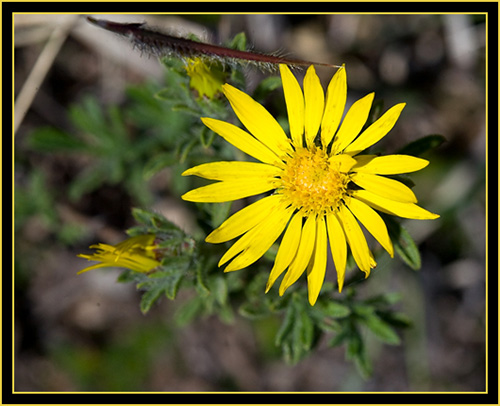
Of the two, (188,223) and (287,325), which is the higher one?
(188,223)

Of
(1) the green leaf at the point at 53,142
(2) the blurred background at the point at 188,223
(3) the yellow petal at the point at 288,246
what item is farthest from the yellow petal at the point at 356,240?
(1) the green leaf at the point at 53,142

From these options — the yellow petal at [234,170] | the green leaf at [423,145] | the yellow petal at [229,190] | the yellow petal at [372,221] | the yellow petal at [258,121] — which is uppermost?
the yellow petal at [258,121]

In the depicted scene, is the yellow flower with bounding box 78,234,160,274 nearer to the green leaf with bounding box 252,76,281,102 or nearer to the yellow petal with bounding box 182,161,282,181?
the yellow petal with bounding box 182,161,282,181

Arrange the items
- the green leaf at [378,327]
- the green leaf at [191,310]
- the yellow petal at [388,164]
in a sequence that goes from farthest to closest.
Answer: the green leaf at [191,310]
the green leaf at [378,327]
the yellow petal at [388,164]

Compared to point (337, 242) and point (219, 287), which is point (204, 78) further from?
point (219, 287)

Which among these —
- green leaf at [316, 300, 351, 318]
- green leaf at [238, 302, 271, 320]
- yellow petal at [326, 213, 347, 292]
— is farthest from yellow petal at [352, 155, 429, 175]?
green leaf at [238, 302, 271, 320]

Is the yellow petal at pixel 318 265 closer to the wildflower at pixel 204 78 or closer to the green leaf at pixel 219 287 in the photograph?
the green leaf at pixel 219 287

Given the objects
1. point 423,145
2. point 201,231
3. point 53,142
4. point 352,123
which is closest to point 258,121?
point 352,123
